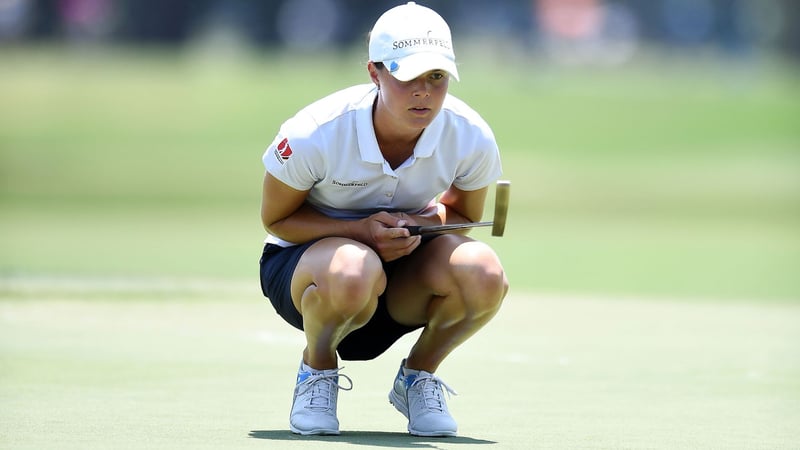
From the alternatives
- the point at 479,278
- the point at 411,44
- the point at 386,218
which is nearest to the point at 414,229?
the point at 386,218

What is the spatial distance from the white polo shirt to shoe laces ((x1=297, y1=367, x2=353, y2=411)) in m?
0.59

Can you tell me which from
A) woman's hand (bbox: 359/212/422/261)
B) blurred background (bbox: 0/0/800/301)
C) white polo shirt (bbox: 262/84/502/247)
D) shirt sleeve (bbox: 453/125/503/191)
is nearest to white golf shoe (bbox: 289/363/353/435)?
woman's hand (bbox: 359/212/422/261)

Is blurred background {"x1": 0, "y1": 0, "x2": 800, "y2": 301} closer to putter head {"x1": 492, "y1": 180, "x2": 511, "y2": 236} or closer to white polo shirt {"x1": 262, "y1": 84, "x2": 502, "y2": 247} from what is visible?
white polo shirt {"x1": 262, "y1": 84, "x2": 502, "y2": 247}

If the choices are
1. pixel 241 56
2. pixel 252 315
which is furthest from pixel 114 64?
pixel 252 315

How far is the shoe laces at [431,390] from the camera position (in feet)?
17.5

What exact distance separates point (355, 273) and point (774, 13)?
3775 cm

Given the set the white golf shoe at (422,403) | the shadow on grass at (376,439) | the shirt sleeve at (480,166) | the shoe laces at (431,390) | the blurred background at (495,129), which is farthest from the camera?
the blurred background at (495,129)

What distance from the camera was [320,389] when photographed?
5312mm

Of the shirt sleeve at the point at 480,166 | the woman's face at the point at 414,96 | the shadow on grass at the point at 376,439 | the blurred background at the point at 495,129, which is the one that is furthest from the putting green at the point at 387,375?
the blurred background at the point at 495,129

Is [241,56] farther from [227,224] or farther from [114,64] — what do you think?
[227,224]

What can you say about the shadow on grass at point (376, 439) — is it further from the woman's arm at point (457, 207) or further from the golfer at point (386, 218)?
the woman's arm at point (457, 207)

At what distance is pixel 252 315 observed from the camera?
886cm

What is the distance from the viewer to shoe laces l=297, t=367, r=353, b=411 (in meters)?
5.25

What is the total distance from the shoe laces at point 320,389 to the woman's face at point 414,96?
95 cm
